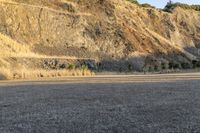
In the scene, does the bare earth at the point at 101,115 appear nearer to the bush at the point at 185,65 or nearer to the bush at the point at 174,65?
the bush at the point at 174,65

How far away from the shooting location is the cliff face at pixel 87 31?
212 ft

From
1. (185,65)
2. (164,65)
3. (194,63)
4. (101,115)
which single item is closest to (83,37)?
(164,65)

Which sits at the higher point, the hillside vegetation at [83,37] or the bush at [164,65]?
the hillside vegetation at [83,37]

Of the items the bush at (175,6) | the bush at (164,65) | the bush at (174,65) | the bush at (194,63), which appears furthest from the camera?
the bush at (175,6)

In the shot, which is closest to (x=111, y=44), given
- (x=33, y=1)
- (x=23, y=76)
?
(x=33, y=1)

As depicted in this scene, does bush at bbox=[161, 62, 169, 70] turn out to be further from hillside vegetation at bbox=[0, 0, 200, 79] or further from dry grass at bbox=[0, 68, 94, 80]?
dry grass at bbox=[0, 68, 94, 80]

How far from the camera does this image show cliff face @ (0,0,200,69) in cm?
Result: 6462

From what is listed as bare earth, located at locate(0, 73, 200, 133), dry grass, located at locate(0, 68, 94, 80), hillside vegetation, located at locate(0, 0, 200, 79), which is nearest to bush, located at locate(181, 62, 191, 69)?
hillside vegetation, located at locate(0, 0, 200, 79)

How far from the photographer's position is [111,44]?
70438mm

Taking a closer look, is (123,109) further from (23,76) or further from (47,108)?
(23,76)

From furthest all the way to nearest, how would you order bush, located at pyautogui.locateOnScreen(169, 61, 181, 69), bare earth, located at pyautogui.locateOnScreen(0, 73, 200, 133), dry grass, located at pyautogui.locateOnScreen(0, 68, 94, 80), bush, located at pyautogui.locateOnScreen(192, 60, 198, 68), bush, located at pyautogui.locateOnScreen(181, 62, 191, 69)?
bush, located at pyautogui.locateOnScreen(192, 60, 198, 68)
bush, located at pyautogui.locateOnScreen(181, 62, 191, 69)
bush, located at pyautogui.locateOnScreen(169, 61, 181, 69)
dry grass, located at pyautogui.locateOnScreen(0, 68, 94, 80)
bare earth, located at pyautogui.locateOnScreen(0, 73, 200, 133)

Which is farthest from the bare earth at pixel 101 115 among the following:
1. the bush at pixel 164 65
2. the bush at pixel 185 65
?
the bush at pixel 185 65

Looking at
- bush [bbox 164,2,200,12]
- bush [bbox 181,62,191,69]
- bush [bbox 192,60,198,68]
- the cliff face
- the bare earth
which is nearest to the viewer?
the bare earth

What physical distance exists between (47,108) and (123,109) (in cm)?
197
